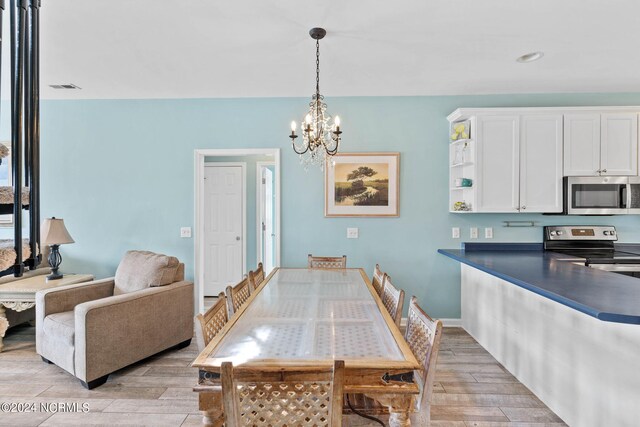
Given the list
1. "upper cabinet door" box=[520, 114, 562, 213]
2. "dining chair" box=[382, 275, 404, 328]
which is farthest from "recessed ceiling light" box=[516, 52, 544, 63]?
"dining chair" box=[382, 275, 404, 328]

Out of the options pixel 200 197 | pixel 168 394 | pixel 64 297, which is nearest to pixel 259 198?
pixel 200 197

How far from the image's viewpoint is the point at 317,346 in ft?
4.70

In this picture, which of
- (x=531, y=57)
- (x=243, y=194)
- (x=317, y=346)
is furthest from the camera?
(x=243, y=194)

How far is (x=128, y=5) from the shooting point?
82.8 inches

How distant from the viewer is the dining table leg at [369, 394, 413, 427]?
4.18 ft

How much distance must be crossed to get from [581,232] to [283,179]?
315 cm

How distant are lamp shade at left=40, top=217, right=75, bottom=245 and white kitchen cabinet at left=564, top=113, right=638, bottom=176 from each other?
16.1 feet

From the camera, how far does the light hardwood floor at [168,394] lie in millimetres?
2127

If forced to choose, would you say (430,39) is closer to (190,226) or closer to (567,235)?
(567,235)

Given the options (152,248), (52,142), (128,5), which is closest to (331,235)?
(152,248)

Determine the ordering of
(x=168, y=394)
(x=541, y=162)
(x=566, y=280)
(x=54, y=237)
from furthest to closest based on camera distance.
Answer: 1. (x=541, y=162)
2. (x=54, y=237)
3. (x=168, y=394)
4. (x=566, y=280)

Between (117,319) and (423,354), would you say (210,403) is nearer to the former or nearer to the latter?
(423,354)

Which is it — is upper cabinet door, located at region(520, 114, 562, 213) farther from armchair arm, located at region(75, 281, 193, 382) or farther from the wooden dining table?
armchair arm, located at region(75, 281, 193, 382)

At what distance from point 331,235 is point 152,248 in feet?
6.58
